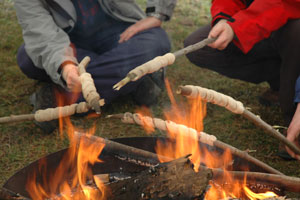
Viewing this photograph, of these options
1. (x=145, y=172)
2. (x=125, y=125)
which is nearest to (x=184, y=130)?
(x=145, y=172)

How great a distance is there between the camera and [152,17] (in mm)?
2779

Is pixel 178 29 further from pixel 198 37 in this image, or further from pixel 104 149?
pixel 104 149

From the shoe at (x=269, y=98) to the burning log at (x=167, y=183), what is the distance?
1.65m

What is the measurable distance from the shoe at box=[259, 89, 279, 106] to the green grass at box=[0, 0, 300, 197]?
0.05 meters

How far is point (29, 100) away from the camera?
2.87m

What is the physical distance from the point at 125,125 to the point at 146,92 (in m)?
0.33

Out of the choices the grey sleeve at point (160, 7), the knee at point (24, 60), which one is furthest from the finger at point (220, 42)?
the knee at point (24, 60)

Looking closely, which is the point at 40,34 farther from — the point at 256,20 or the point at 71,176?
the point at 256,20

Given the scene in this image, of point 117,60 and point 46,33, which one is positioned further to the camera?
point 117,60

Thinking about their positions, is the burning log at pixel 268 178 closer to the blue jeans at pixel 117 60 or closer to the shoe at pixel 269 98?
the blue jeans at pixel 117 60

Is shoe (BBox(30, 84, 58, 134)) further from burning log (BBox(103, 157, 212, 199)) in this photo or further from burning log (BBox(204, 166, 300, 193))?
burning log (BBox(204, 166, 300, 193))

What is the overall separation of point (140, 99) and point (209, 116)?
557 mm

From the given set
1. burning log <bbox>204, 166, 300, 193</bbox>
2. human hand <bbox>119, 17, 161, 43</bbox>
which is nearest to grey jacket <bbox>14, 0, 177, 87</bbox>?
human hand <bbox>119, 17, 161, 43</bbox>

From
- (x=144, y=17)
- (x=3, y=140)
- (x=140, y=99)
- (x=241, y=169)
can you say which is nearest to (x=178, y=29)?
(x=144, y=17)
